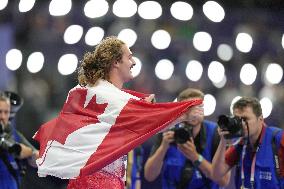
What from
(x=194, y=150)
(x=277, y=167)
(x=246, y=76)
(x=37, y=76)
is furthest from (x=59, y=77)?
(x=277, y=167)

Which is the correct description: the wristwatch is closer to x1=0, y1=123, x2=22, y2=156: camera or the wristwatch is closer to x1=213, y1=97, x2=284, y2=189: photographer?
x1=213, y1=97, x2=284, y2=189: photographer

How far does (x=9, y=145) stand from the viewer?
318 inches

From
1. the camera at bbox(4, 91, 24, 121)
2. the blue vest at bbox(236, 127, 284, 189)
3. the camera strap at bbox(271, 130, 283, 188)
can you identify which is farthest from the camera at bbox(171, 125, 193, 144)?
the camera at bbox(4, 91, 24, 121)

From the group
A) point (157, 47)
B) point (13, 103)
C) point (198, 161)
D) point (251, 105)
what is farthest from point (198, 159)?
point (157, 47)

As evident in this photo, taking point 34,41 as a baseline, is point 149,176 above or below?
below

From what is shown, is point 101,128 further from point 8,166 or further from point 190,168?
point 8,166

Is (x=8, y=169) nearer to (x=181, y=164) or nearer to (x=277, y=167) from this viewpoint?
(x=181, y=164)

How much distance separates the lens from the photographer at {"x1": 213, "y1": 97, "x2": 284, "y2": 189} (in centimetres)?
707

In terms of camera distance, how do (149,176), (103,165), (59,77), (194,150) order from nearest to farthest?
(103,165), (194,150), (149,176), (59,77)

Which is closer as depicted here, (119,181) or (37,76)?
(119,181)

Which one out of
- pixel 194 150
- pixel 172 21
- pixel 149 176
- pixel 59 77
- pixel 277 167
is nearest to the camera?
pixel 277 167

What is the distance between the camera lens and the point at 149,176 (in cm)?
830

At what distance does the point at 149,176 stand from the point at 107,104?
219 centimetres

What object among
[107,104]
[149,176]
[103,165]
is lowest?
[149,176]
